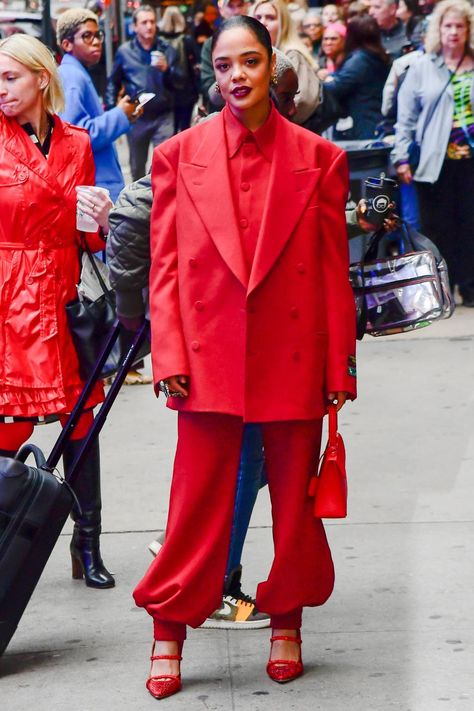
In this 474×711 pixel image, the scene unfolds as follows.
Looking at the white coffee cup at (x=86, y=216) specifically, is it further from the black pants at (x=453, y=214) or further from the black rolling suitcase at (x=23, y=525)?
the black pants at (x=453, y=214)

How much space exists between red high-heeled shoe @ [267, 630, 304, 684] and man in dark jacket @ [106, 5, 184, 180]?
897 cm

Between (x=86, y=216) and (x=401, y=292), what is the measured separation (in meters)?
1.05

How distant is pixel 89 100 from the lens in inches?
299

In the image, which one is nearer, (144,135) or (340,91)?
(340,91)

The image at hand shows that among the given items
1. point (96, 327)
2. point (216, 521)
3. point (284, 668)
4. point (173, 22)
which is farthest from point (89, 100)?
point (173, 22)

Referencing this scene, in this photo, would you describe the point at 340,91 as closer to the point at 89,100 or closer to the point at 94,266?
the point at 89,100

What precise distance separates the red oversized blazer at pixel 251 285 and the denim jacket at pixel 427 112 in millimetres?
5315

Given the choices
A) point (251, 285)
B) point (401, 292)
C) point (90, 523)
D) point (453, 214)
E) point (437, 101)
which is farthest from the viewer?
point (453, 214)

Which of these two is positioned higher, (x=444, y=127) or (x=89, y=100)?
(x=89, y=100)

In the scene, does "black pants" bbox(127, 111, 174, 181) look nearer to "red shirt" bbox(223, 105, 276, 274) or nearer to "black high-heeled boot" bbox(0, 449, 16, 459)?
"black high-heeled boot" bbox(0, 449, 16, 459)

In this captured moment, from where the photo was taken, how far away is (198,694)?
13.1 feet

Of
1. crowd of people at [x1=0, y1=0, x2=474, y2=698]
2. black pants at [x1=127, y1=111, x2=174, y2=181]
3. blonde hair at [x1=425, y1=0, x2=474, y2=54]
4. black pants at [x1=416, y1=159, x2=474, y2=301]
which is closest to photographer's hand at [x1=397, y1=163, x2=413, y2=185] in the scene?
black pants at [x1=416, y1=159, x2=474, y2=301]

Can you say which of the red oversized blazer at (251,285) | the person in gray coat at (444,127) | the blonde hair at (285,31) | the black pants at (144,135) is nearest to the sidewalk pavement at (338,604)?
the red oversized blazer at (251,285)

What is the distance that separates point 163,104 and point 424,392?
6461mm
